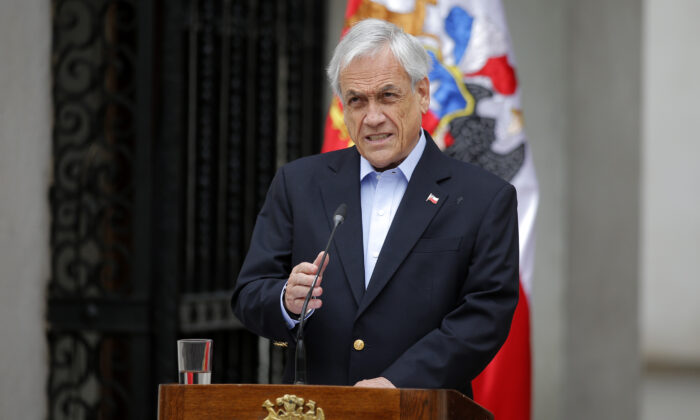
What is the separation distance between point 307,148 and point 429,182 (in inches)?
114

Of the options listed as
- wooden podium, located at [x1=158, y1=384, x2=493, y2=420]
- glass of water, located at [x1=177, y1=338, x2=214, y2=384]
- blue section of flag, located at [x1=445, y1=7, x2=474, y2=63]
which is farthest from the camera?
blue section of flag, located at [x1=445, y1=7, x2=474, y2=63]

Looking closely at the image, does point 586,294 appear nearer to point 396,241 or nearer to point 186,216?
point 186,216

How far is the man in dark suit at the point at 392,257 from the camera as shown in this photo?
81.3 inches

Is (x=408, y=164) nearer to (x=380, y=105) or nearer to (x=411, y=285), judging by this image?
(x=380, y=105)

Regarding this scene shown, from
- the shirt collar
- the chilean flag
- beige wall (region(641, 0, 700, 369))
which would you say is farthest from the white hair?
beige wall (region(641, 0, 700, 369))

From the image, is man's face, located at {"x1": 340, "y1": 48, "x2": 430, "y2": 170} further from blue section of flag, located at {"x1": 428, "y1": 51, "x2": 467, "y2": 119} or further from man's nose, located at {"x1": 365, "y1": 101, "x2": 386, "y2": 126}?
blue section of flag, located at {"x1": 428, "y1": 51, "x2": 467, "y2": 119}

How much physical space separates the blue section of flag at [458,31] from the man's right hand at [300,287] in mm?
1997

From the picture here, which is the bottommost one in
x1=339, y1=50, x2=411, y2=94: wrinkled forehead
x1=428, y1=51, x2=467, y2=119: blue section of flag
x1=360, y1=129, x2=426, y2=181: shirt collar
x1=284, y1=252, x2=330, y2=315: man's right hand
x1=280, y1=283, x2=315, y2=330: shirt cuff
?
x1=280, y1=283, x2=315, y2=330: shirt cuff

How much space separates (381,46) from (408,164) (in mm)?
293

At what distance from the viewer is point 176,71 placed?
14.1 feet

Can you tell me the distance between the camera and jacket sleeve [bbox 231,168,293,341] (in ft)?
6.85

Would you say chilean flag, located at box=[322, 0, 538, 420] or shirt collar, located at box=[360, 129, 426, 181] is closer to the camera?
shirt collar, located at box=[360, 129, 426, 181]

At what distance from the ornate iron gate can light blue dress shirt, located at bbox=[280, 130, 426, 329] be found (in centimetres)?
219

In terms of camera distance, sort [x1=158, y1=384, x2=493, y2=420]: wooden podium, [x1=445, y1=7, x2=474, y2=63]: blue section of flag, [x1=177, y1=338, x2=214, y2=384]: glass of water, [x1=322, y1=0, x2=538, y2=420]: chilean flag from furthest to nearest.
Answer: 1. [x1=445, y1=7, x2=474, y2=63]: blue section of flag
2. [x1=322, y1=0, x2=538, y2=420]: chilean flag
3. [x1=177, y1=338, x2=214, y2=384]: glass of water
4. [x1=158, y1=384, x2=493, y2=420]: wooden podium
